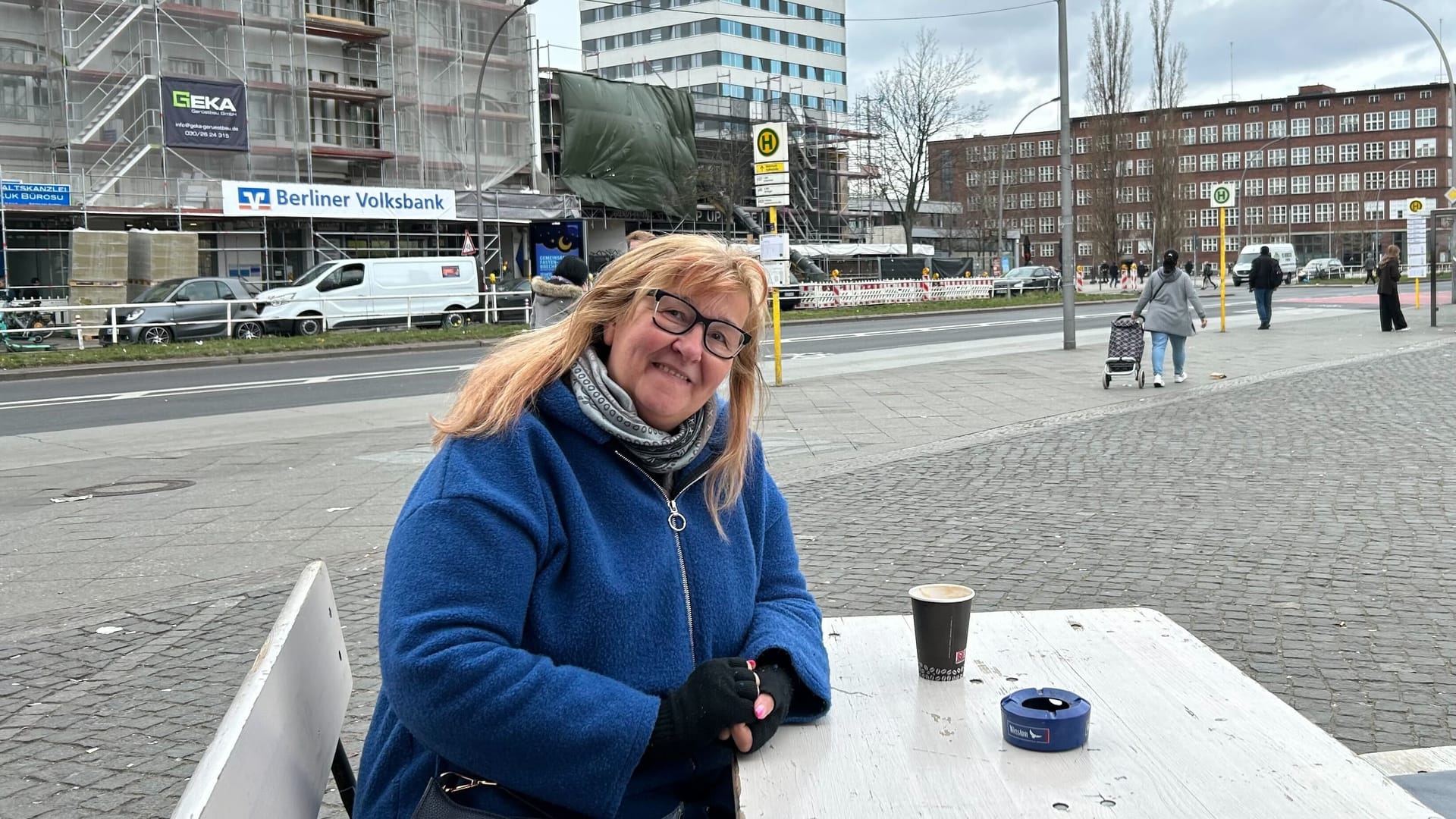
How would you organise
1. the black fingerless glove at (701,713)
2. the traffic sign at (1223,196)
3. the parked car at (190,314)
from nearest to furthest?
the black fingerless glove at (701,713), the traffic sign at (1223,196), the parked car at (190,314)

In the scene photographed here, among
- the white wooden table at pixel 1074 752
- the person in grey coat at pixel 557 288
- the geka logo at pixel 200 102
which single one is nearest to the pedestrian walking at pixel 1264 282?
the person in grey coat at pixel 557 288

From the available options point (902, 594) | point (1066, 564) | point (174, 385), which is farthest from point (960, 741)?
point (174, 385)

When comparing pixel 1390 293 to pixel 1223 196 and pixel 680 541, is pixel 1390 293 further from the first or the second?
pixel 680 541

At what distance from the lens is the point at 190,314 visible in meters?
27.2

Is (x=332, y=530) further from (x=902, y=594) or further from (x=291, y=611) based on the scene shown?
(x=291, y=611)

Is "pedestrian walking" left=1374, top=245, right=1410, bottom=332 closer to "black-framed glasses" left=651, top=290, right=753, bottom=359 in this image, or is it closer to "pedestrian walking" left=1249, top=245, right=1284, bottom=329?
"pedestrian walking" left=1249, top=245, right=1284, bottom=329

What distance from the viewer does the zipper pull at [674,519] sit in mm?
2264

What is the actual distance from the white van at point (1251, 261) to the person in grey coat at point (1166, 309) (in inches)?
1883

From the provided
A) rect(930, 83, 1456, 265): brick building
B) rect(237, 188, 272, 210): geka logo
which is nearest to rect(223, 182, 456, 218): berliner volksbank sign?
rect(237, 188, 272, 210): geka logo

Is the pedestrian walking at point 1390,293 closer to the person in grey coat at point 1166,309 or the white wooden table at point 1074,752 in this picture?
the person in grey coat at point 1166,309

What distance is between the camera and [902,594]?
568 cm

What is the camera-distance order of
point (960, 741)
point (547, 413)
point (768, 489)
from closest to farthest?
point (960, 741), point (547, 413), point (768, 489)

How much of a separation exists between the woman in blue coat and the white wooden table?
0.14 m

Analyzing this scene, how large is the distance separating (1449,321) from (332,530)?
25970 mm
